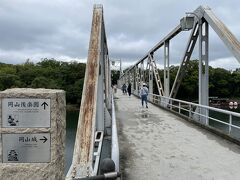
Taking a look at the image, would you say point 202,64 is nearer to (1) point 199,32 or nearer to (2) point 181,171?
(1) point 199,32

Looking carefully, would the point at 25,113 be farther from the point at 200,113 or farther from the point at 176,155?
the point at 200,113

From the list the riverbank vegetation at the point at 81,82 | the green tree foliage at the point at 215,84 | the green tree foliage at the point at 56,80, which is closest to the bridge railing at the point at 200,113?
the riverbank vegetation at the point at 81,82

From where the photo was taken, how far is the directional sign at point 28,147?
11.8ft

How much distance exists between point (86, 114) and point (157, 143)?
5286 millimetres

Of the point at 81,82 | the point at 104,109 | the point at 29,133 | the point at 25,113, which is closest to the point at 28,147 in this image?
the point at 29,133

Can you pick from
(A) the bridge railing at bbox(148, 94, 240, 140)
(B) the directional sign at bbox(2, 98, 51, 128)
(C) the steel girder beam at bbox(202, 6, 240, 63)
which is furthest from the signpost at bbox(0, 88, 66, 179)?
(C) the steel girder beam at bbox(202, 6, 240, 63)

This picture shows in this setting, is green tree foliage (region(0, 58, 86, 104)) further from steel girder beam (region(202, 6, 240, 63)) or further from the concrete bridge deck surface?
the concrete bridge deck surface

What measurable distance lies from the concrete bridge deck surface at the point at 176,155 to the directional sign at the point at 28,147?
318 cm

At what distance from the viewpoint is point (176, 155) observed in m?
8.52

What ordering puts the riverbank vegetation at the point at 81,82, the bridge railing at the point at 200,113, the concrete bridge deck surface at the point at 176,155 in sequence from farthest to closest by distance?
the riverbank vegetation at the point at 81,82 → the bridge railing at the point at 200,113 → the concrete bridge deck surface at the point at 176,155

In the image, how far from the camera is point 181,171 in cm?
704

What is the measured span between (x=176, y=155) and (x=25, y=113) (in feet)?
18.3

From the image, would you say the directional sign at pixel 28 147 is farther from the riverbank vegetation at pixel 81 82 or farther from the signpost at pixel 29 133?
the riverbank vegetation at pixel 81 82

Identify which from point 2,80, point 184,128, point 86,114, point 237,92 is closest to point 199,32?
point 184,128
